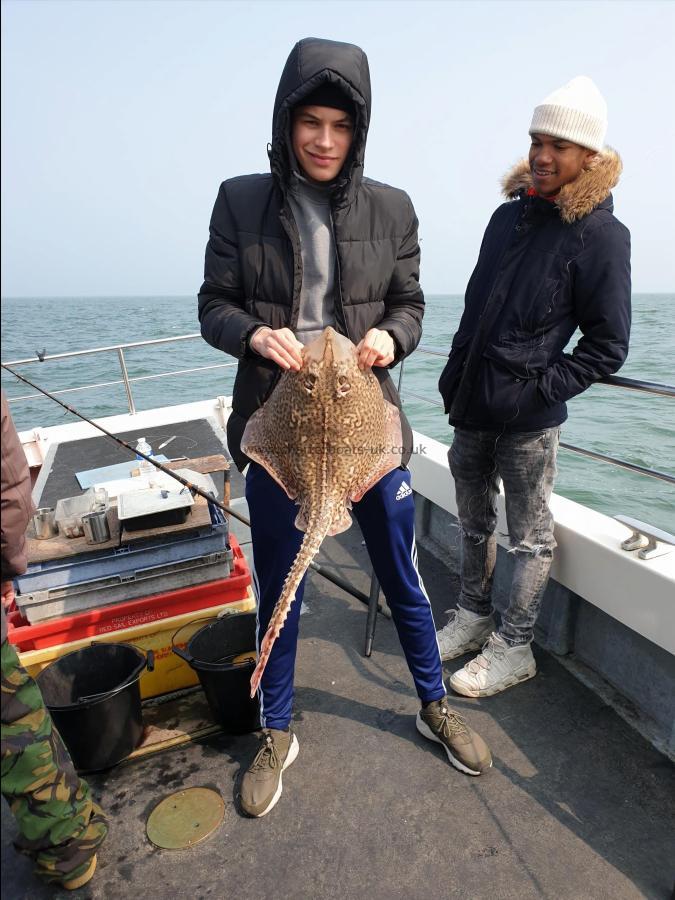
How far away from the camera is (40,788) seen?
1.76m

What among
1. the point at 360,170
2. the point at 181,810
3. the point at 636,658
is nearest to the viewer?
the point at 360,170

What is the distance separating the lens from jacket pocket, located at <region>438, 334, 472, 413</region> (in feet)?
8.98

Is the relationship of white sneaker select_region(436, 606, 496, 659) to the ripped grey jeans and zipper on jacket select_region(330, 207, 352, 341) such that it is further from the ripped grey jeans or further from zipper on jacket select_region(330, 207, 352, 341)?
zipper on jacket select_region(330, 207, 352, 341)

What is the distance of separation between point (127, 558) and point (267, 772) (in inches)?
47.0

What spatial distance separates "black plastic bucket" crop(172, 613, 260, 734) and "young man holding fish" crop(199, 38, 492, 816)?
0.94 ft

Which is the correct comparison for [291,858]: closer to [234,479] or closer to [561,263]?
[561,263]

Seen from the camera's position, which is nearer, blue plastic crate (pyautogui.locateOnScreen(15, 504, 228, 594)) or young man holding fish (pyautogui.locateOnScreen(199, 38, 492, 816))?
young man holding fish (pyautogui.locateOnScreen(199, 38, 492, 816))

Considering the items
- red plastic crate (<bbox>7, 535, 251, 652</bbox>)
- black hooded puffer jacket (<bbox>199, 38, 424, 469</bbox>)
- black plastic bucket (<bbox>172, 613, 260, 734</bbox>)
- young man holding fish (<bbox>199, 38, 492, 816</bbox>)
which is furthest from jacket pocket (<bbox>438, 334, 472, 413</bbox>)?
black plastic bucket (<bbox>172, 613, 260, 734</bbox>)

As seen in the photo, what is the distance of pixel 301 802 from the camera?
7.53 feet

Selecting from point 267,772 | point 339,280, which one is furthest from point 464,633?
point 339,280

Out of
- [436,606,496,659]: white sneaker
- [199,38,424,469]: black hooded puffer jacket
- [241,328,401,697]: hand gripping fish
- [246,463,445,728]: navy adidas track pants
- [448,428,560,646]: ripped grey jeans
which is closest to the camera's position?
[241,328,401,697]: hand gripping fish

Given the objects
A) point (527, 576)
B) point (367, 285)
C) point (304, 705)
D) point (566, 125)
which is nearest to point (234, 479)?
point (304, 705)

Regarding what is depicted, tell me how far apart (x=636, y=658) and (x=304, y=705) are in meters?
1.75

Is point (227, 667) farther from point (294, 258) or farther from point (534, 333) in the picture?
point (534, 333)
